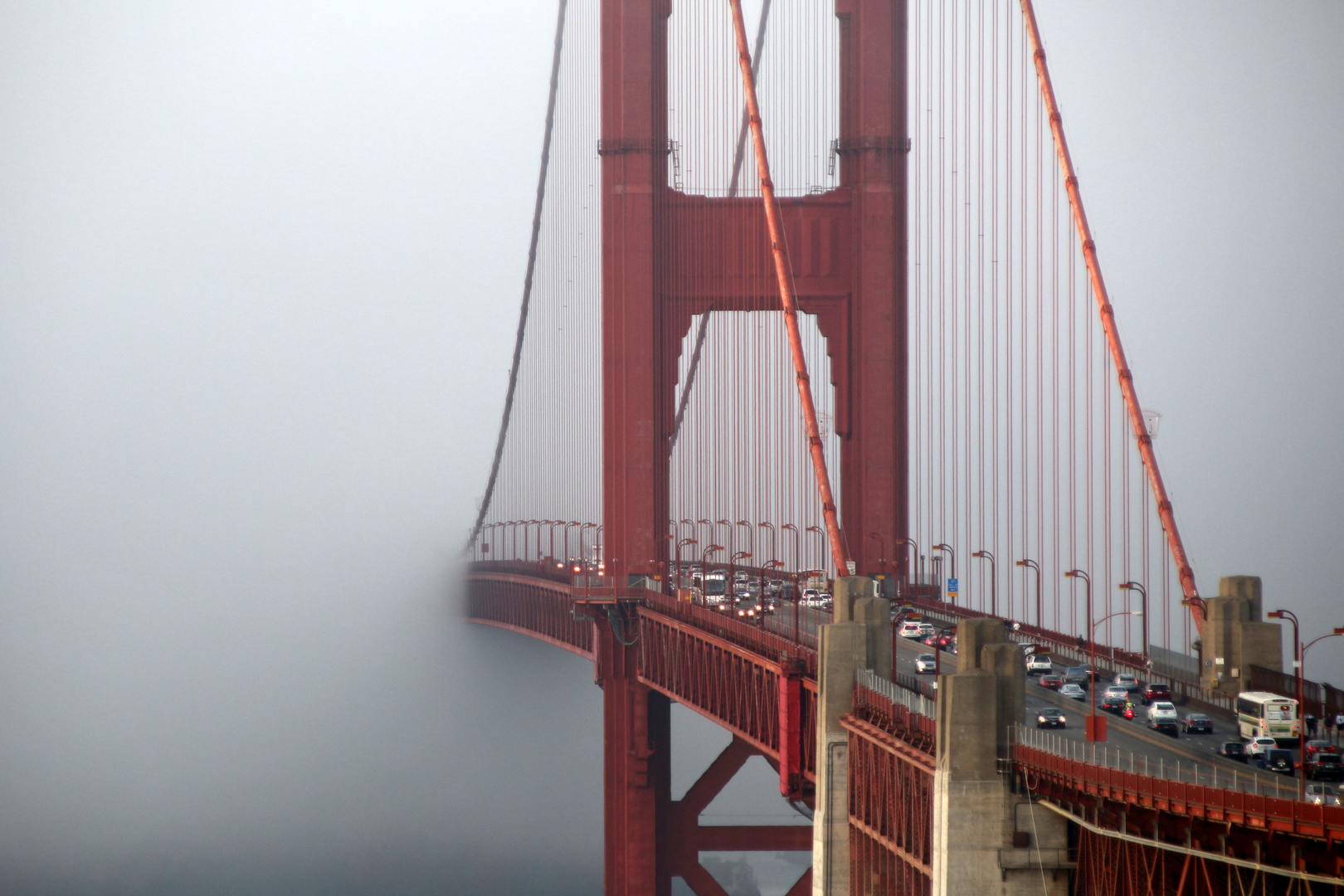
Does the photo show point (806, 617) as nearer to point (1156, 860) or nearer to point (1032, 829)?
point (1032, 829)

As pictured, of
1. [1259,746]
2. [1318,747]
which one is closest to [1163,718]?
[1259,746]

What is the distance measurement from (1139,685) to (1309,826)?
1464 cm

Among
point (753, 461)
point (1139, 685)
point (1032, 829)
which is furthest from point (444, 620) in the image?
point (1032, 829)

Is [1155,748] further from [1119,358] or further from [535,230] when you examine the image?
[535,230]

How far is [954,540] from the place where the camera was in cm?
4259

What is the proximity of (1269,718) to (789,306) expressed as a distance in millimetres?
18378

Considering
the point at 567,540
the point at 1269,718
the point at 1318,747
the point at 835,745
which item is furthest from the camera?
the point at 567,540

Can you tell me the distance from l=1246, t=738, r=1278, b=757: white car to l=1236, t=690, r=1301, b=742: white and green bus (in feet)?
0.87

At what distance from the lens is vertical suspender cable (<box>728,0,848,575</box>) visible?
104 feet

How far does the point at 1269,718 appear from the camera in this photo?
2181 cm

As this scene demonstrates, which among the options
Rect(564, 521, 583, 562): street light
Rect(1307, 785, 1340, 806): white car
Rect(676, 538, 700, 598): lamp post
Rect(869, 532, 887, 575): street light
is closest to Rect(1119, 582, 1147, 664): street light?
Rect(1307, 785, 1340, 806): white car

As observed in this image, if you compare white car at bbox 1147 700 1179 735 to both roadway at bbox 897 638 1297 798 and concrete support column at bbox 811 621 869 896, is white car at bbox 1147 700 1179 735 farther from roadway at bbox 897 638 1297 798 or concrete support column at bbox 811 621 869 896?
concrete support column at bbox 811 621 869 896

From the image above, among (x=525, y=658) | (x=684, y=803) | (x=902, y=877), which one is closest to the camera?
(x=902, y=877)

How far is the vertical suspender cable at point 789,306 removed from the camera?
104 feet
